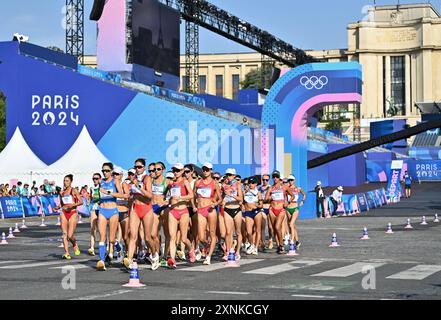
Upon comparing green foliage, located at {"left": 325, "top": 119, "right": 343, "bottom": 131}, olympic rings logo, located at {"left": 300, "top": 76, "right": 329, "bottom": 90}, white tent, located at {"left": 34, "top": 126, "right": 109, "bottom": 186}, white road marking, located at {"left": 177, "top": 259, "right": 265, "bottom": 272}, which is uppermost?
green foliage, located at {"left": 325, "top": 119, "right": 343, "bottom": 131}

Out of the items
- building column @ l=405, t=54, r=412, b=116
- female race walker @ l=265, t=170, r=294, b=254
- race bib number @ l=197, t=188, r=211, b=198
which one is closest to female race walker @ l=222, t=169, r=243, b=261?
race bib number @ l=197, t=188, r=211, b=198

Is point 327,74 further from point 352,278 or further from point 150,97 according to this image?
point 352,278

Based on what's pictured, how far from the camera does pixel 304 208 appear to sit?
40.4 meters

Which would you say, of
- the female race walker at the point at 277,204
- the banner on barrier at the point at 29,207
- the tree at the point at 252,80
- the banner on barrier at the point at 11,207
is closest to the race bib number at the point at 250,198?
the female race walker at the point at 277,204

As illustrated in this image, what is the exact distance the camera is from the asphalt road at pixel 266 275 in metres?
13.3

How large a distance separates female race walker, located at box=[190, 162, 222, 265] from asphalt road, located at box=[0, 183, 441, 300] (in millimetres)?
624

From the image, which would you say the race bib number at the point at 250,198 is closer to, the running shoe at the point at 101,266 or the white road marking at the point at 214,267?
the white road marking at the point at 214,267

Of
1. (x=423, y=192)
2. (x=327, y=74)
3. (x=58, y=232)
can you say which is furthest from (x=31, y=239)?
(x=423, y=192)

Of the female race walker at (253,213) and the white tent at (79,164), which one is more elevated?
the white tent at (79,164)

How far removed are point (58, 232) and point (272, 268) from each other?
48.4 feet

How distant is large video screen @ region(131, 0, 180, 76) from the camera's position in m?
61.3

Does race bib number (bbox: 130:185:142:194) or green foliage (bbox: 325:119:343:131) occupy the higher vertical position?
green foliage (bbox: 325:119:343:131)

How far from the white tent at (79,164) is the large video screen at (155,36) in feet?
43.3

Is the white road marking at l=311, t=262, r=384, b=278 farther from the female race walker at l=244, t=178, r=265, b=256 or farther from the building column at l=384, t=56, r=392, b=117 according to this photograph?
the building column at l=384, t=56, r=392, b=117
